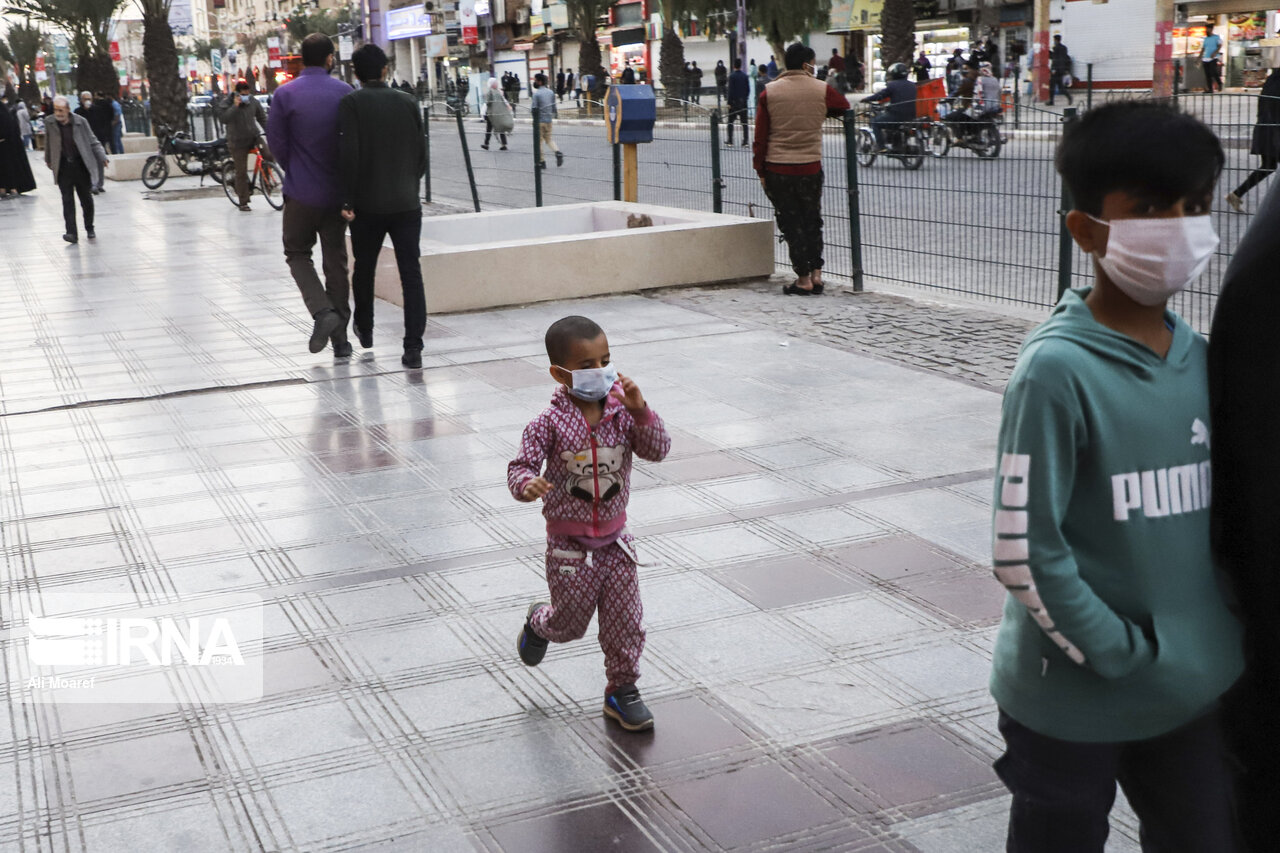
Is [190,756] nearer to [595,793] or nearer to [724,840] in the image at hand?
[595,793]

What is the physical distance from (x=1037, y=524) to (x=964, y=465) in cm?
397

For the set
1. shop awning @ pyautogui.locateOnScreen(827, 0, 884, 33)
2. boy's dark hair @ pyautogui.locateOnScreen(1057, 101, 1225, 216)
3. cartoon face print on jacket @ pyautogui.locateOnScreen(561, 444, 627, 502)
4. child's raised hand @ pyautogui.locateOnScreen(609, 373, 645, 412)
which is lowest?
cartoon face print on jacket @ pyautogui.locateOnScreen(561, 444, 627, 502)

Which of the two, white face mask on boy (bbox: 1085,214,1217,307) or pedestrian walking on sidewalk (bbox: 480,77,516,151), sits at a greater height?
pedestrian walking on sidewalk (bbox: 480,77,516,151)

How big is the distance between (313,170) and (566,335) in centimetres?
529

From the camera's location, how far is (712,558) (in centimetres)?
477

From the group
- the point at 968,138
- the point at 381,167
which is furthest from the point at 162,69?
the point at 968,138

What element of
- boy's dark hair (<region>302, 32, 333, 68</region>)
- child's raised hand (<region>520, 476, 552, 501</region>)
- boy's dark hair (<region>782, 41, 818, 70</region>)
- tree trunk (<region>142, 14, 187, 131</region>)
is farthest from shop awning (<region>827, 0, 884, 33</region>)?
child's raised hand (<region>520, 476, 552, 501</region>)

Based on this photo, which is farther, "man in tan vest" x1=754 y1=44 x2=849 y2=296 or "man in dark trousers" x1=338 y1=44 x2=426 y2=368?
"man in tan vest" x1=754 y1=44 x2=849 y2=296

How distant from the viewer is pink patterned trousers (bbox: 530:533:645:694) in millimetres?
3350

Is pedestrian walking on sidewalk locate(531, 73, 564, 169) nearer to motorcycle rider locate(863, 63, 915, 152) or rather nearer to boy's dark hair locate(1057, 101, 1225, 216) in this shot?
motorcycle rider locate(863, 63, 915, 152)

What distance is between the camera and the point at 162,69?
28547mm

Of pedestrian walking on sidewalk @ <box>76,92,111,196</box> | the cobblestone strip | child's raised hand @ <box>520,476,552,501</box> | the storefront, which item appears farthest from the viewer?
the storefront

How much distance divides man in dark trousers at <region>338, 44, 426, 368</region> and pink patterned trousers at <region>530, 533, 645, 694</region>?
4.79 metres

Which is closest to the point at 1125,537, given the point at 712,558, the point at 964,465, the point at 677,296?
the point at 712,558
